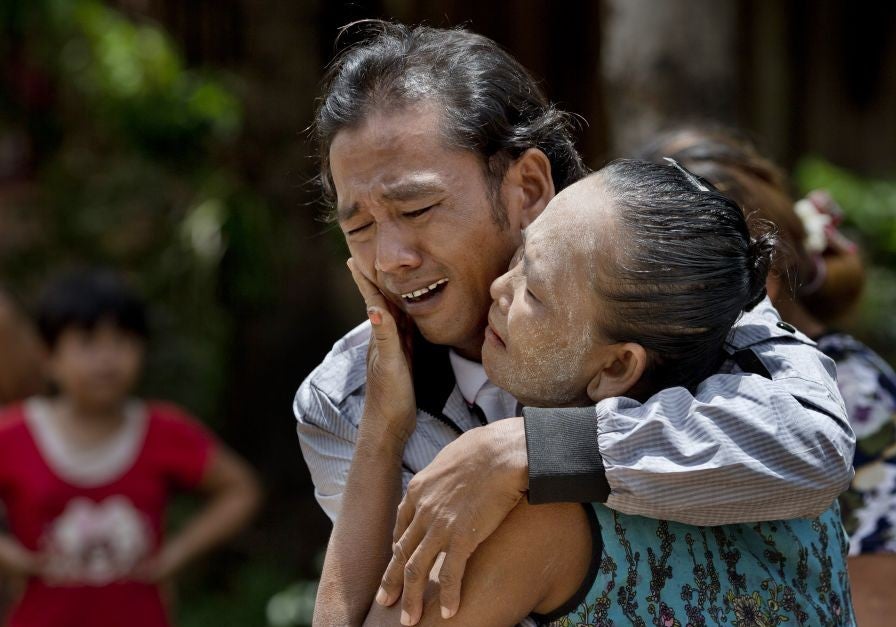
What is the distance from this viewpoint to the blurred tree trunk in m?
4.30

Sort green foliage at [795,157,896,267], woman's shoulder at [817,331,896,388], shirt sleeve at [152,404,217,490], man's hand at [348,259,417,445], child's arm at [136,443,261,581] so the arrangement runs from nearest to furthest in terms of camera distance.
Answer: man's hand at [348,259,417,445], woman's shoulder at [817,331,896,388], shirt sleeve at [152,404,217,490], child's arm at [136,443,261,581], green foliage at [795,157,896,267]

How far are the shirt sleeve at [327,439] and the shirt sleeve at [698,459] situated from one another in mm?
530

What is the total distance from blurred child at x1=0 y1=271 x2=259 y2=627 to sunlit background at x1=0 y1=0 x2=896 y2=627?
4.21 ft

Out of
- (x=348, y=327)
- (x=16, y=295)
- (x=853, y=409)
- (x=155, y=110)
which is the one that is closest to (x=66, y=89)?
(x=155, y=110)

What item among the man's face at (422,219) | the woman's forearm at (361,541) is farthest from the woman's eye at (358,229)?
the woman's forearm at (361,541)

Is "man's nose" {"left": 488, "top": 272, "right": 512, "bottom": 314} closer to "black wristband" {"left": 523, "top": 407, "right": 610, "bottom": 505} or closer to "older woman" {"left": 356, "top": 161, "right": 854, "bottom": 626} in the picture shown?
"older woman" {"left": 356, "top": 161, "right": 854, "bottom": 626}

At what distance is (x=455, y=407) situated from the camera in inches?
82.7

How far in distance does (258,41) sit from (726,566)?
5337 mm

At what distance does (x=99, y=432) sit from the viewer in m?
4.25

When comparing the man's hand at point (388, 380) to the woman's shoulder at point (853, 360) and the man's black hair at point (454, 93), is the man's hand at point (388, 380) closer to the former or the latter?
the man's black hair at point (454, 93)

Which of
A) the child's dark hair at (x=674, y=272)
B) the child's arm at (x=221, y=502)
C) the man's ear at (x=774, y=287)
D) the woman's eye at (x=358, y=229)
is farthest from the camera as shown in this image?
the child's arm at (x=221, y=502)

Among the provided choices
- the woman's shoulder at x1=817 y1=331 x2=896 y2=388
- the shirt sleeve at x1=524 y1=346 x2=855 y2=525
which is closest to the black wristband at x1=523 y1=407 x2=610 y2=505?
the shirt sleeve at x1=524 y1=346 x2=855 y2=525

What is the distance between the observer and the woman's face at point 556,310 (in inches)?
71.1

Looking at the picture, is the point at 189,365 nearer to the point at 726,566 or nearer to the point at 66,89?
the point at 66,89
